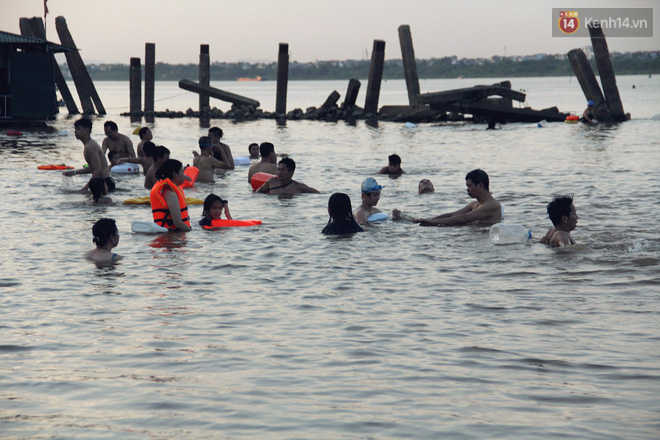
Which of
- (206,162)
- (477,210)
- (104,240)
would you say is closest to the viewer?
(104,240)

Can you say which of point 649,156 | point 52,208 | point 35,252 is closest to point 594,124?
point 649,156

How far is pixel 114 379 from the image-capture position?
5.62m

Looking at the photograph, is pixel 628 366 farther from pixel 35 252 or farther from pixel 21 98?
pixel 21 98

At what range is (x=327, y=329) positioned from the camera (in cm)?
686

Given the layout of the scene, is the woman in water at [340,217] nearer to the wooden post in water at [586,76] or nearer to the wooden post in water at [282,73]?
the wooden post in water at [586,76]

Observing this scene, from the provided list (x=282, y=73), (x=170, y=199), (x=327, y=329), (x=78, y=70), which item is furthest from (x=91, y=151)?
(x=78, y=70)

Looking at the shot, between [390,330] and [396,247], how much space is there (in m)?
3.89

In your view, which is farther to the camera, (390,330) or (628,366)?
(390,330)

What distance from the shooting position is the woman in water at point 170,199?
1126cm

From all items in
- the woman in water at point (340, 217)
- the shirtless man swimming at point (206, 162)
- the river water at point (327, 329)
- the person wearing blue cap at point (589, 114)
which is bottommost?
the river water at point (327, 329)

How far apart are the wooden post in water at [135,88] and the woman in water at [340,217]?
34.8 metres

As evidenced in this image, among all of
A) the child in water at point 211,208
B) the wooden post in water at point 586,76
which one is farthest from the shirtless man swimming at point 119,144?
the wooden post in water at point 586,76

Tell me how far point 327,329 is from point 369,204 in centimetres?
533

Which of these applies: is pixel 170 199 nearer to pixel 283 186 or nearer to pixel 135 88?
pixel 283 186
